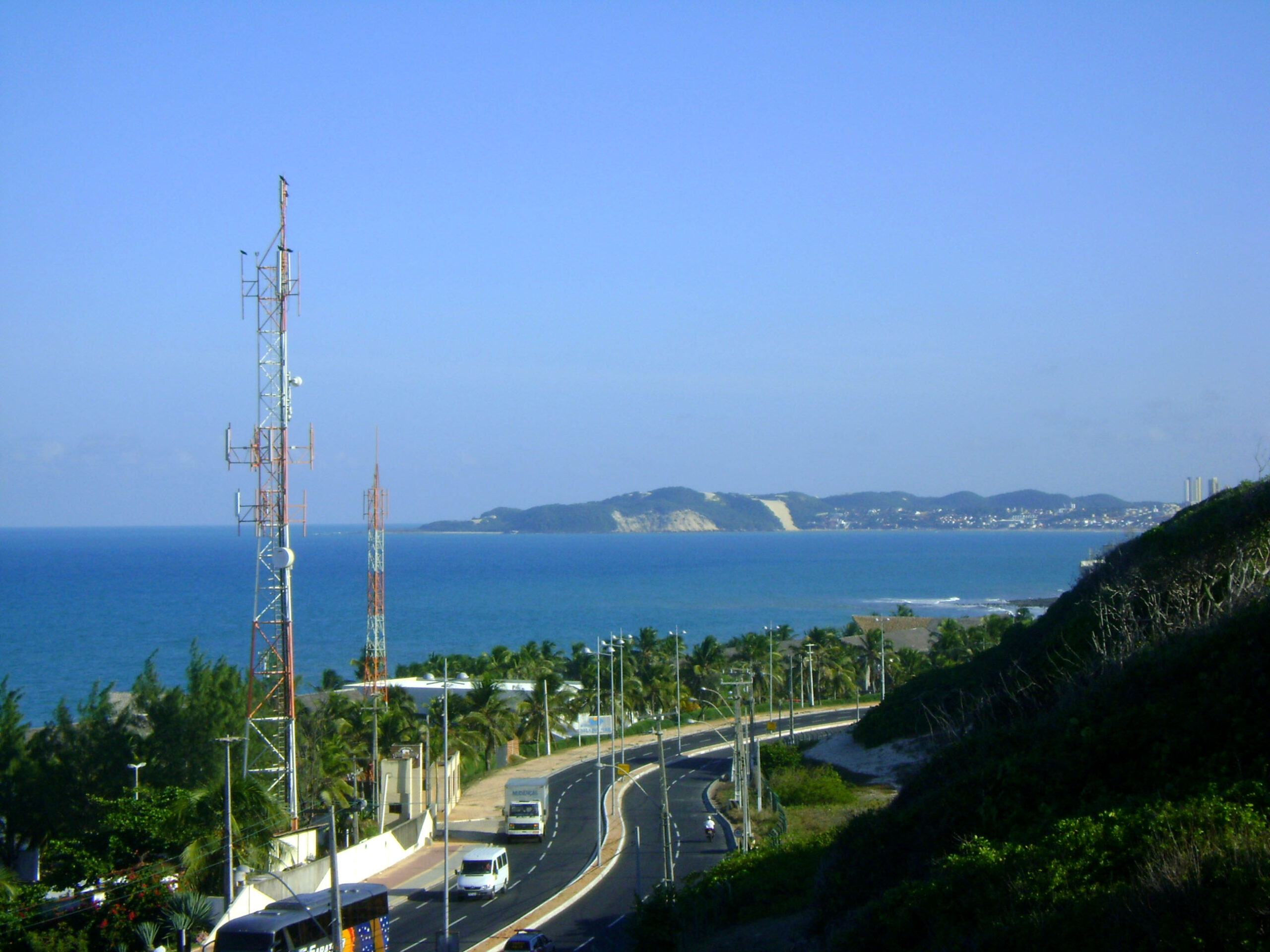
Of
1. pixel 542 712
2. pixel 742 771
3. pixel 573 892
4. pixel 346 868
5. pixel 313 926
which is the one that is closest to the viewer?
pixel 313 926

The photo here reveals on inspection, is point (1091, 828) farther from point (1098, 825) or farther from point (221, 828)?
point (221, 828)

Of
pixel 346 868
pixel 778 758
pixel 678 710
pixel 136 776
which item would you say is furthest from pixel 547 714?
pixel 136 776

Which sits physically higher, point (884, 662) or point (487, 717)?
point (487, 717)

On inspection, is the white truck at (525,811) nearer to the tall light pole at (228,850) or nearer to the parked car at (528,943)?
the tall light pole at (228,850)

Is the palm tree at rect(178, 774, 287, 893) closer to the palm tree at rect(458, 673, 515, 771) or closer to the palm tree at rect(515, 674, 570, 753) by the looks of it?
the palm tree at rect(458, 673, 515, 771)

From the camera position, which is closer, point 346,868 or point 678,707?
point 346,868

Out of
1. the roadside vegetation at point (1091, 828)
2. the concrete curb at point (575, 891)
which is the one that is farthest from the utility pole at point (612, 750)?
the roadside vegetation at point (1091, 828)

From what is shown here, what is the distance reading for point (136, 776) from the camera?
86.6 feet

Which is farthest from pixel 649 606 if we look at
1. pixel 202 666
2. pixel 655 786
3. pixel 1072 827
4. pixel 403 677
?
pixel 1072 827

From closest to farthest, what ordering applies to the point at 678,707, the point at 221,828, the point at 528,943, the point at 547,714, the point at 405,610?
1. the point at 528,943
2. the point at 221,828
3. the point at 678,707
4. the point at 547,714
5. the point at 405,610

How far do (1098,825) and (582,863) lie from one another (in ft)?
69.2

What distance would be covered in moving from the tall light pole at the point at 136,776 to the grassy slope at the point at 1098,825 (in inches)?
666

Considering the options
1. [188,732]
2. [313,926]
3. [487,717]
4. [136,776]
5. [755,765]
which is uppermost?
[188,732]

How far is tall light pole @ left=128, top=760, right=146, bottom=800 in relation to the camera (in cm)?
2456
